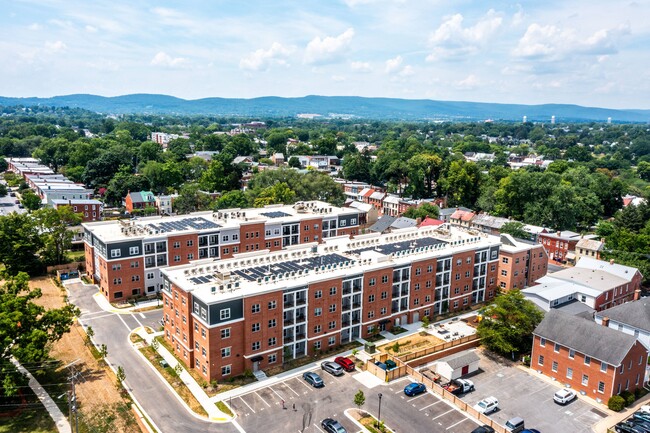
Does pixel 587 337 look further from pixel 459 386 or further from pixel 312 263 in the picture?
pixel 312 263

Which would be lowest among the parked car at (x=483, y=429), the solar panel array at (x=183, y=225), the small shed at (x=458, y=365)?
the parked car at (x=483, y=429)

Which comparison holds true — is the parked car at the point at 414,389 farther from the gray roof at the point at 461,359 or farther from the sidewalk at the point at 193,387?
the sidewalk at the point at 193,387

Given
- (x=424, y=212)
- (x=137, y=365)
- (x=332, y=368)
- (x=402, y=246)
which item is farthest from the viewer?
→ (x=424, y=212)

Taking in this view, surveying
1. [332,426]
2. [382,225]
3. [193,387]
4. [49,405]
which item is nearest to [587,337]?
[332,426]

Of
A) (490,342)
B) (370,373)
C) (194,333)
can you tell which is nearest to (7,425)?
(194,333)

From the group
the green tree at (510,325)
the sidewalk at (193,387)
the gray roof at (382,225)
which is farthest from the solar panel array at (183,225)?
the gray roof at (382,225)

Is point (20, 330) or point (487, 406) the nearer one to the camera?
point (487, 406)
